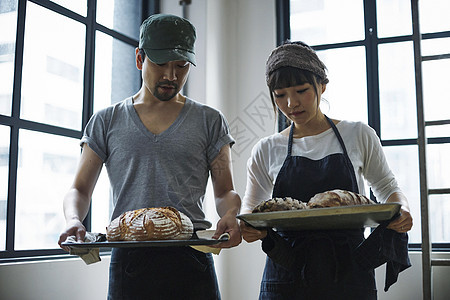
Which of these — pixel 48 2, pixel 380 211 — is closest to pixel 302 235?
pixel 380 211

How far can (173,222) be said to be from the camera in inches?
59.1

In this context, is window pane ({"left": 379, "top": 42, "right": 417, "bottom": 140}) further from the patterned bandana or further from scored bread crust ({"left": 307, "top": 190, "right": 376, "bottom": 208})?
scored bread crust ({"left": 307, "top": 190, "right": 376, "bottom": 208})

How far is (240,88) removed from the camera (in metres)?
3.49

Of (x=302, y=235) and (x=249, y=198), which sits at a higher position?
(x=249, y=198)

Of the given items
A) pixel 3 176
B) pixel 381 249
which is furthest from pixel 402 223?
pixel 3 176

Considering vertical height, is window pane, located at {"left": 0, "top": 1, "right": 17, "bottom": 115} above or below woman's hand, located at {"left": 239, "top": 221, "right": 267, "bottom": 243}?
above

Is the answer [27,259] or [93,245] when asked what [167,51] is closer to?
[93,245]

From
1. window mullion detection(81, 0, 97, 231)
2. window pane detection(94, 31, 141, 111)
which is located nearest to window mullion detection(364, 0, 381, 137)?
window pane detection(94, 31, 141, 111)

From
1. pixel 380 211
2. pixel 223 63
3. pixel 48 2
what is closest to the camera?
pixel 380 211

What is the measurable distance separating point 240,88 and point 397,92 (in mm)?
992

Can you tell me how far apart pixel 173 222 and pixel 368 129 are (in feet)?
2.35

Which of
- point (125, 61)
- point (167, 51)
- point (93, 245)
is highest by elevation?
point (125, 61)

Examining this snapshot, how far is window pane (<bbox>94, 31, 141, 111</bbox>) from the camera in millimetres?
2913

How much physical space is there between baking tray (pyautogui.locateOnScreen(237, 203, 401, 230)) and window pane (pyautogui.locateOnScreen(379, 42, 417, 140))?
1.86 m
